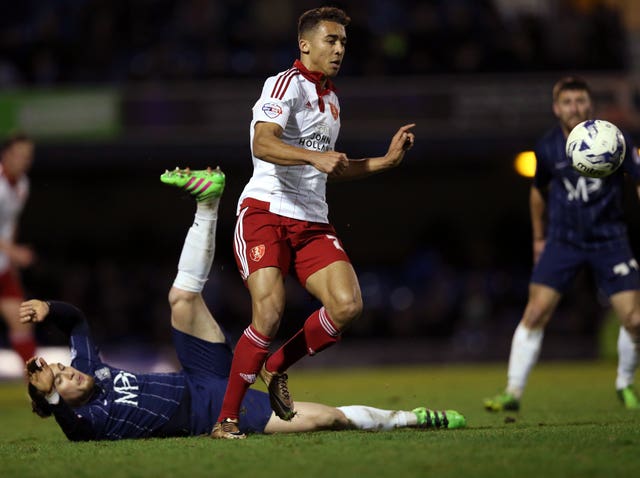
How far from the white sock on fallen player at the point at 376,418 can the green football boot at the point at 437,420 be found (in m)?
0.04

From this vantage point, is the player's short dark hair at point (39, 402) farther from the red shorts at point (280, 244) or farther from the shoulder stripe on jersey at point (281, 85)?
the shoulder stripe on jersey at point (281, 85)

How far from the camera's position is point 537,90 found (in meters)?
17.8

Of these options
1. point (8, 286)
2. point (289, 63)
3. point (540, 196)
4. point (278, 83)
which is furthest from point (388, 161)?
point (289, 63)

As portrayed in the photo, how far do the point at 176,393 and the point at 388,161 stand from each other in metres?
1.88

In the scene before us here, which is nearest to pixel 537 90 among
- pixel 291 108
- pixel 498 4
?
pixel 498 4

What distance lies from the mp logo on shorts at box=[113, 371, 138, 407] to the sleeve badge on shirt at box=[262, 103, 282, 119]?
1.82 meters

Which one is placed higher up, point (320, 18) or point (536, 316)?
point (320, 18)

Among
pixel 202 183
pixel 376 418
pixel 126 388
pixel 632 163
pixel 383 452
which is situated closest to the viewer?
pixel 383 452

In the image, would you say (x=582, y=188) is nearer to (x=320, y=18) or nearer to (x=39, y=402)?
(x=320, y=18)

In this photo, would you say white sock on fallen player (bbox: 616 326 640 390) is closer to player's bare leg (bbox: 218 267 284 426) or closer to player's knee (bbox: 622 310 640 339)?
player's knee (bbox: 622 310 640 339)

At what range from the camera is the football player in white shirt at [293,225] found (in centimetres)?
622

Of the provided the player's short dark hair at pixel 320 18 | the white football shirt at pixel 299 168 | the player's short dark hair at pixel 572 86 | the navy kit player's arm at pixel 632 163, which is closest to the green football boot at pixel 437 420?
the white football shirt at pixel 299 168

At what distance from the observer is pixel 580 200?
328 inches

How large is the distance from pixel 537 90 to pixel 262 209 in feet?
40.1
